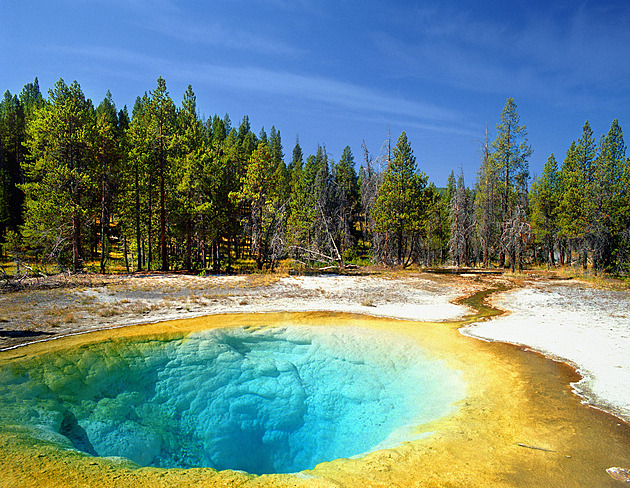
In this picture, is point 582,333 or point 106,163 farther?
point 106,163

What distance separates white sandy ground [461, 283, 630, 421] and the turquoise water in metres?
2.72

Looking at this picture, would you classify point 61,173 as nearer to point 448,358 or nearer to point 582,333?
point 448,358

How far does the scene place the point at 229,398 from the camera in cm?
794

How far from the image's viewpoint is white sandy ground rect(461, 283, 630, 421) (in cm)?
679

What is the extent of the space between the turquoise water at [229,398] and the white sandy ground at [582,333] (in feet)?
8.92

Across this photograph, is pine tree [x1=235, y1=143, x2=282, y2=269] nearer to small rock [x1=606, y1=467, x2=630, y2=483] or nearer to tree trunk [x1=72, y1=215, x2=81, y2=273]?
tree trunk [x1=72, y1=215, x2=81, y2=273]

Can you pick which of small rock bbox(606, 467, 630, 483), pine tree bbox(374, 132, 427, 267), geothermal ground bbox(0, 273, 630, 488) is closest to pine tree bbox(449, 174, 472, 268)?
pine tree bbox(374, 132, 427, 267)

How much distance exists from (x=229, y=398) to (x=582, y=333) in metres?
11.1

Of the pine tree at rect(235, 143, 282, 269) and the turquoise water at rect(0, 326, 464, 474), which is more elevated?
the pine tree at rect(235, 143, 282, 269)

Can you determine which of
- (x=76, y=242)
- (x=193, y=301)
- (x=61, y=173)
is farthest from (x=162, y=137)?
(x=193, y=301)

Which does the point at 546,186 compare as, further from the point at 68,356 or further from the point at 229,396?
the point at 68,356

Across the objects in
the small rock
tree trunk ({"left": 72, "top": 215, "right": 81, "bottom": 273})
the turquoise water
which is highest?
tree trunk ({"left": 72, "top": 215, "right": 81, "bottom": 273})

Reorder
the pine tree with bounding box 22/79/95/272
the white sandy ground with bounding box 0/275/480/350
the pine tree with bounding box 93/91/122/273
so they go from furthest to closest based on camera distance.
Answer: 1. the pine tree with bounding box 93/91/122/273
2. the pine tree with bounding box 22/79/95/272
3. the white sandy ground with bounding box 0/275/480/350

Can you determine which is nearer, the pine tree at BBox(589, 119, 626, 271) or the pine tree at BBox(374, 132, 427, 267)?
the pine tree at BBox(589, 119, 626, 271)
